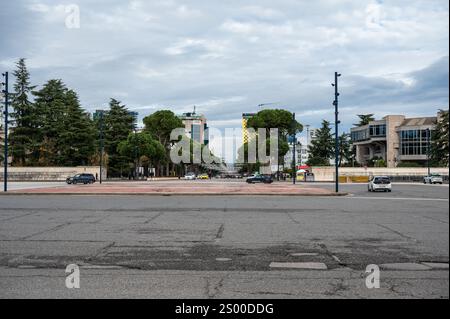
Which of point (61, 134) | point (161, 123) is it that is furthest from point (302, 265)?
point (161, 123)

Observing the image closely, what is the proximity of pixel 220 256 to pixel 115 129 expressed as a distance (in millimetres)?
86159

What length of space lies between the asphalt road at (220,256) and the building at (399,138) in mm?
87899

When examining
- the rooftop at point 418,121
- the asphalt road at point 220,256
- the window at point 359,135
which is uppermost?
the rooftop at point 418,121

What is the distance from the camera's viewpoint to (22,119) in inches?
3216

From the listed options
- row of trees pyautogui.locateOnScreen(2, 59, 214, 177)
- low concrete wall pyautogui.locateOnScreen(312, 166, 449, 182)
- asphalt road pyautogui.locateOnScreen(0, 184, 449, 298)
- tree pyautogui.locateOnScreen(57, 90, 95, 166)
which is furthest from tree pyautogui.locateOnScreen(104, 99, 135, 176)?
asphalt road pyautogui.locateOnScreen(0, 184, 449, 298)

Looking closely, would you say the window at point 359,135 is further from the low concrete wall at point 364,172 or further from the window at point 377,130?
the low concrete wall at point 364,172

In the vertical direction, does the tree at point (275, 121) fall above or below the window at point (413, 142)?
above

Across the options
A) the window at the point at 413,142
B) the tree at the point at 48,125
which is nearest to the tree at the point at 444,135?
the tree at the point at 48,125

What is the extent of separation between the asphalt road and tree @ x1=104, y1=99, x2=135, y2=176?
249ft

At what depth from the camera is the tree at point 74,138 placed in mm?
83312

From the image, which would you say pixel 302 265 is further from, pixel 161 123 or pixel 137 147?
pixel 161 123

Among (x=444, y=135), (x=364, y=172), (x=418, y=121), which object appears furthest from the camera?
(x=418, y=121)

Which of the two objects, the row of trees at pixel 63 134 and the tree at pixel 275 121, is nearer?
the row of trees at pixel 63 134
